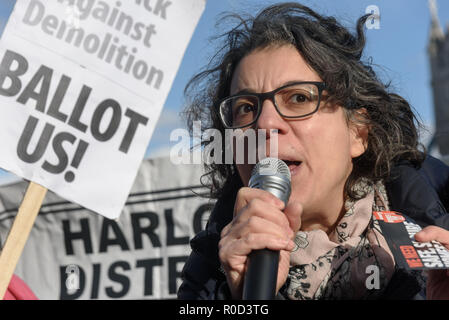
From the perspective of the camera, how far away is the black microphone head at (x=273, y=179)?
4.11 ft

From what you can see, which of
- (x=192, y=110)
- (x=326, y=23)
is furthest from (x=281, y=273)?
(x=192, y=110)

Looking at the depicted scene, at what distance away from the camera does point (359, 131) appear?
6.10 feet

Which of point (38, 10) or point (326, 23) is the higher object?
point (326, 23)

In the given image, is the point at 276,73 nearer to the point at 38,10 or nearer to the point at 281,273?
the point at 281,273

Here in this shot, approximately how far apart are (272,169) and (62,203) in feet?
11.8

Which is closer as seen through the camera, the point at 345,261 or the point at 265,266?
the point at 265,266

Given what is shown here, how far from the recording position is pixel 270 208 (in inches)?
45.2

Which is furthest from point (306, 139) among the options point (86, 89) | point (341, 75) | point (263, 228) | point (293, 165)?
point (86, 89)

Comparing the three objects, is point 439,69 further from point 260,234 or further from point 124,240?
point 260,234

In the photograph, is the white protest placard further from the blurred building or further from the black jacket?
the blurred building

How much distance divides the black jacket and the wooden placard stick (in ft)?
2.09

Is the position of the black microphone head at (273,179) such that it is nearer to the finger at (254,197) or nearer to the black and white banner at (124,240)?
the finger at (254,197)

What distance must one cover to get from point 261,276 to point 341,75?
2.99ft
